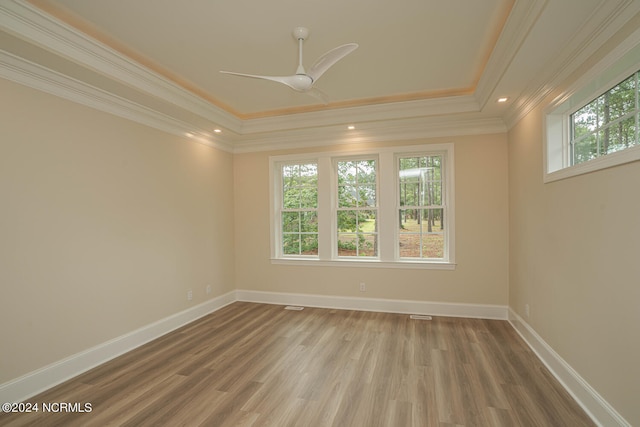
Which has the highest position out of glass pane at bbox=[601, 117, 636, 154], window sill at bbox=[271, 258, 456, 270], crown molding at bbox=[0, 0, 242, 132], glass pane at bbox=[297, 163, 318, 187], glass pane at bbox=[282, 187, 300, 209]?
crown molding at bbox=[0, 0, 242, 132]

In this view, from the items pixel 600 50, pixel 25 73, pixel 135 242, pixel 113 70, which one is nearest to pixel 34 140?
pixel 25 73

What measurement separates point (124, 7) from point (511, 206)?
441 centimetres

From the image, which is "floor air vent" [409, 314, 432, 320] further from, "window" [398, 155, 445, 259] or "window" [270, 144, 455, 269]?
"window" [398, 155, 445, 259]

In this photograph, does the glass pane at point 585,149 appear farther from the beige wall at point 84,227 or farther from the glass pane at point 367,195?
the beige wall at point 84,227

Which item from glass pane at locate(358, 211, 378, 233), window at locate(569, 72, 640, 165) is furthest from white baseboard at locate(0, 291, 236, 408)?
window at locate(569, 72, 640, 165)

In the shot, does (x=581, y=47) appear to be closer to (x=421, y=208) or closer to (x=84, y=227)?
(x=421, y=208)

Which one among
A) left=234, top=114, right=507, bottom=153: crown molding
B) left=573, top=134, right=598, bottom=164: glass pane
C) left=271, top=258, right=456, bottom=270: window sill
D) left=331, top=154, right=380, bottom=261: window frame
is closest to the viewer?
left=573, top=134, right=598, bottom=164: glass pane

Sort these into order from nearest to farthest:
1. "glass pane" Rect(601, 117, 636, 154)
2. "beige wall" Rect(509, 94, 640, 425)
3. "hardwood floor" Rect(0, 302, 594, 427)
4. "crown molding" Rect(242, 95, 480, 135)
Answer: "beige wall" Rect(509, 94, 640, 425) < "glass pane" Rect(601, 117, 636, 154) < "hardwood floor" Rect(0, 302, 594, 427) < "crown molding" Rect(242, 95, 480, 135)

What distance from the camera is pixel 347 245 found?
4605 millimetres

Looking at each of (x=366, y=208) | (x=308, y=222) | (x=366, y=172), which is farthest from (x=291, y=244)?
(x=366, y=172)

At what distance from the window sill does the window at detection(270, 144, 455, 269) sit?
14mm

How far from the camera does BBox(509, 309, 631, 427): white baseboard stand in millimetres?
1860

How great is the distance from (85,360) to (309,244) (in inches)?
119

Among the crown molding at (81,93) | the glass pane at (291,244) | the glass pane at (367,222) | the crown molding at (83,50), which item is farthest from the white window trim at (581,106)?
the crown molding at (81,93)
